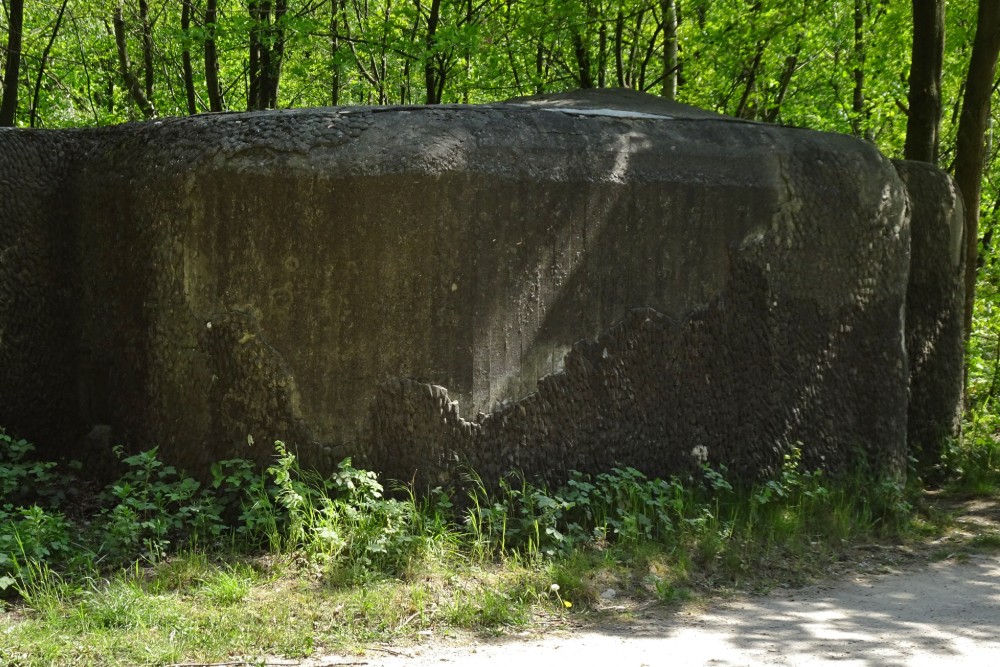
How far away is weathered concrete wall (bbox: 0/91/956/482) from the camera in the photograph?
5238mm

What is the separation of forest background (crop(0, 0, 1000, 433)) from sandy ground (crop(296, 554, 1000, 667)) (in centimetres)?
550

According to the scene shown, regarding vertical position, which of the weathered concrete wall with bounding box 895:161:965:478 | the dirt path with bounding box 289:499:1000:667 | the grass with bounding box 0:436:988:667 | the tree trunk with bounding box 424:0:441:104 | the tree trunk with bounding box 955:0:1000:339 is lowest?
the dirt path with bounding box 289:499:1000:667

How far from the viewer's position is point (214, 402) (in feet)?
17.6

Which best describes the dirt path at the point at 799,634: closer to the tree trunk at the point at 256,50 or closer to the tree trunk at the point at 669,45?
the tree trunk at the point at 669,45

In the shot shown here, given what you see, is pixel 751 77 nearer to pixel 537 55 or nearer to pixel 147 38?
pixel 537 55

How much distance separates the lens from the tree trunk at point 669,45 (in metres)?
13.4

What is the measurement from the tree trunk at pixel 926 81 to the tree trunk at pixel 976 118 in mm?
314

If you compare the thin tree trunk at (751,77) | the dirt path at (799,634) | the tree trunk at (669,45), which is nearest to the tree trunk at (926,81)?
the dirt path at (799,634)

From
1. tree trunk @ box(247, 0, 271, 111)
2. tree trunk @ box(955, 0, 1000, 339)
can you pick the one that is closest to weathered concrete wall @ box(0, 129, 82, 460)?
tree trunk @ box(247, 0, 271, 111)

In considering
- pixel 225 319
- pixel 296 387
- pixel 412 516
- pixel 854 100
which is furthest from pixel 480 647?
pixel 854 100

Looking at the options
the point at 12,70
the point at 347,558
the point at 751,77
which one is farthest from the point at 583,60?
the point at 347,558

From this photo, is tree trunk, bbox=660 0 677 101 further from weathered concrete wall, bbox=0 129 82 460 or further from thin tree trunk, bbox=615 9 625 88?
weathered concrete wall, bbox=0 129 82 460

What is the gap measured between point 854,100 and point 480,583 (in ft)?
44.9

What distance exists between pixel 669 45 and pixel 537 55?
1.87m
